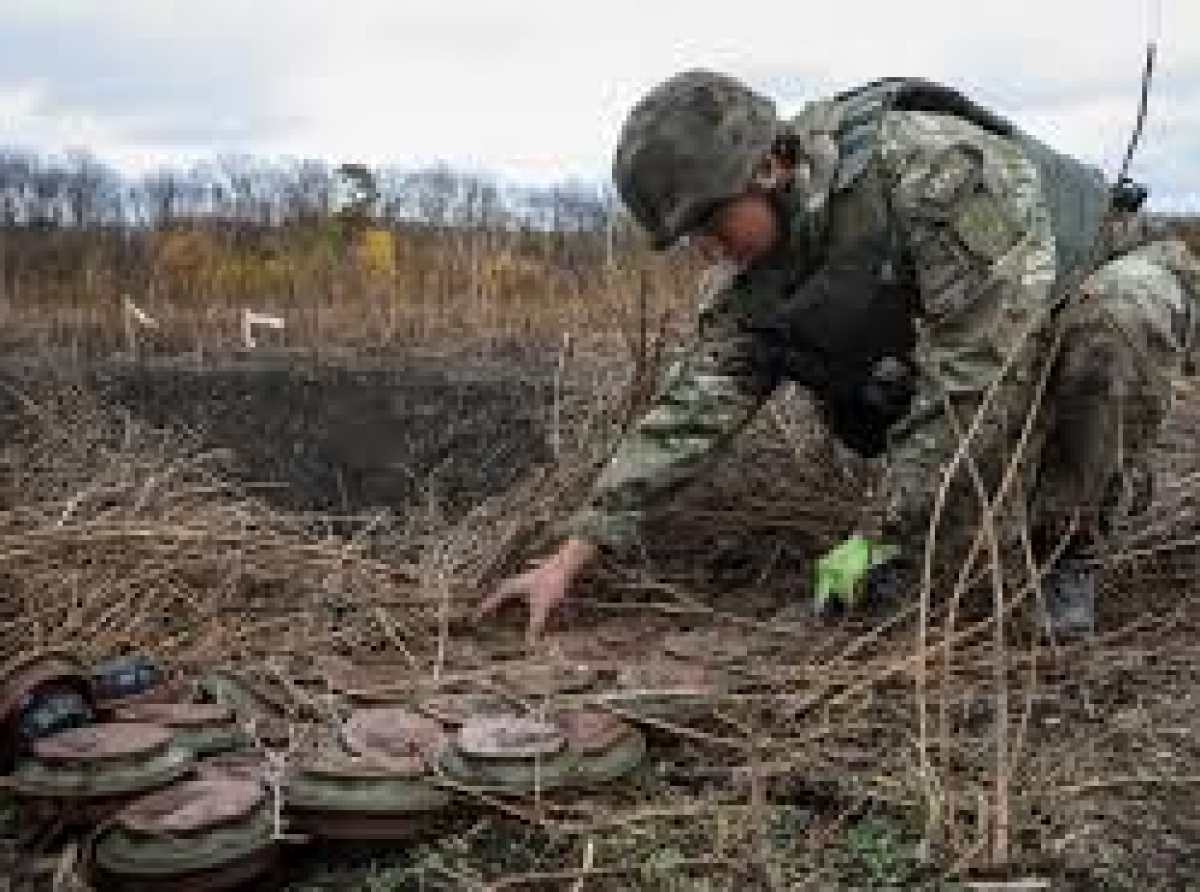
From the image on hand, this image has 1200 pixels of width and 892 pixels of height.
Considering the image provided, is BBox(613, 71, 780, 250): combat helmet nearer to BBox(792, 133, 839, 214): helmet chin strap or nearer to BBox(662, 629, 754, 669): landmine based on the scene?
BBox(792, 133, 839, 214): helmet chin strap

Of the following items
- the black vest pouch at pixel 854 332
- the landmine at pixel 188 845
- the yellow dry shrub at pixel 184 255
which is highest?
the black vest pouch at pixel 854 332

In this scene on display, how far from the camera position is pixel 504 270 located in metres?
12.5

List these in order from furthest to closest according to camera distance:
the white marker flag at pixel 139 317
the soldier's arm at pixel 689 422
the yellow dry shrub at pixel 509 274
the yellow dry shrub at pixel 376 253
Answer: the yellow dry shrub at pixel 376 253
the yellow dry shrub at pixel 509 274
the white marker flag at pixel 139 317
the soldier's arm at pixel 689 422

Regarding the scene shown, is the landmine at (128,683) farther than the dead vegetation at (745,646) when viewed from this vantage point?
Yes

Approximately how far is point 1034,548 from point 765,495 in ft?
2.33

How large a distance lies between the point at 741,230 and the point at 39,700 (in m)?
1.50

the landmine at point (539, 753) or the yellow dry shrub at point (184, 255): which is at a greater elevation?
the yellow dry shrub at point (184, 255)

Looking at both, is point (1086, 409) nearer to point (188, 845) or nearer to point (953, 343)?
point (953, 343)

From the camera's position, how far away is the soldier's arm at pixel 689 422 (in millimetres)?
3654

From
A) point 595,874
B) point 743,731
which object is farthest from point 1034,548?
point 595,874

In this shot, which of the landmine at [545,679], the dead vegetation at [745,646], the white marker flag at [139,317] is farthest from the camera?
the white marker flag at [139,317]

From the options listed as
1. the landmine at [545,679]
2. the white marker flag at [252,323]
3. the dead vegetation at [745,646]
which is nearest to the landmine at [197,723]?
the dead vegetation at [745,646]

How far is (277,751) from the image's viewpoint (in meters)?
2.79

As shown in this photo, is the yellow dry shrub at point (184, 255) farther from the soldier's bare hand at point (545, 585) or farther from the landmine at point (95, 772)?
the landmine at point (95, 772)
